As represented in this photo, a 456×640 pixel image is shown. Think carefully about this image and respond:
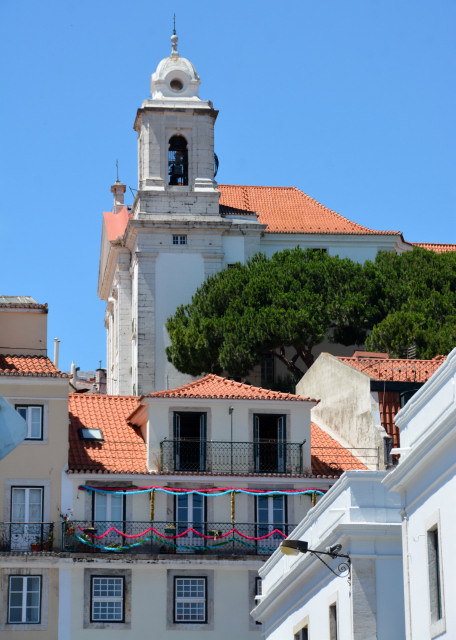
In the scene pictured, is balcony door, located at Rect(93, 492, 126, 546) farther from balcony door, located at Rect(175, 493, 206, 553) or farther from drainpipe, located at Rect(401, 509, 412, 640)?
drainpipe, located at Rect(401, 509, 412, 640)

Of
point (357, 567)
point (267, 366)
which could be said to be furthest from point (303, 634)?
point (267, 366)

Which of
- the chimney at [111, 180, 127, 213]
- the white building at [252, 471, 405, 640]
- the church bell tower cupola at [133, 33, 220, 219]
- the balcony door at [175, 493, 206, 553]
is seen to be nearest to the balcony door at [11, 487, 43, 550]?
the balcony door at [175, 493, 206, 553]

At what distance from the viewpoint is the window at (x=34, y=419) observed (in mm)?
40250

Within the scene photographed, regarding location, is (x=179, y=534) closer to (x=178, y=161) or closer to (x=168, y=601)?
(x=168, y=601)

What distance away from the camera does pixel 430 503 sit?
854 inches

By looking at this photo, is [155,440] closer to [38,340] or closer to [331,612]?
[38,340]

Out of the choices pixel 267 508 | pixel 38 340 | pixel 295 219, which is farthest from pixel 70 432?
pixel 295 219

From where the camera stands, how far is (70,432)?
42875 millimetres

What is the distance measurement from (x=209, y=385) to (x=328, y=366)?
5287mm

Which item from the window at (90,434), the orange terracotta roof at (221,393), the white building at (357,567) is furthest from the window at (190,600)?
the white building at (357,567)

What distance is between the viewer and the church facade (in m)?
69.4

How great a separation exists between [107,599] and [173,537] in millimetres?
2373

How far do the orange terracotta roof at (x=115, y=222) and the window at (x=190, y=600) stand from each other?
39.1 meters

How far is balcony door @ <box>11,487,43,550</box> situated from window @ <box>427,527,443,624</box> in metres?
19.1
